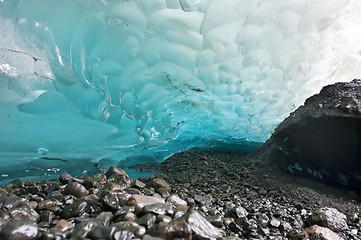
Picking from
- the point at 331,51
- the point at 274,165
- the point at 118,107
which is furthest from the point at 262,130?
the point at 118,107

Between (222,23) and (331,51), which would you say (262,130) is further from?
(222,23)

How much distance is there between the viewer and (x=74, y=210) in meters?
1.71

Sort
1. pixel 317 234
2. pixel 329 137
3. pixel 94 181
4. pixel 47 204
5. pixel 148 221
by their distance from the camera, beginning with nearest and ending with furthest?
pixel 148 221 → pixel 47 204 → pixel 317 234 → pixel 94 181 → pixel 329 137

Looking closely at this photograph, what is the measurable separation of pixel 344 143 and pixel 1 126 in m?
6.50

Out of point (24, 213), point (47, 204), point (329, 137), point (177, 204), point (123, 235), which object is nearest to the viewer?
point (123, 235)

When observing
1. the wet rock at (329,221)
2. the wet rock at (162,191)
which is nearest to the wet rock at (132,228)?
the wet rock at (162,191)

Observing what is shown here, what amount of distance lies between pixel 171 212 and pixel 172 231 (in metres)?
0.32

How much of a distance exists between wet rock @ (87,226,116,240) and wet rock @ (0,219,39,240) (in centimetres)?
36

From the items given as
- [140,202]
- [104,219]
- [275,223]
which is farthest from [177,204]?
[275,223]

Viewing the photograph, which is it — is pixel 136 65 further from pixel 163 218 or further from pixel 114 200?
pixel 163 218

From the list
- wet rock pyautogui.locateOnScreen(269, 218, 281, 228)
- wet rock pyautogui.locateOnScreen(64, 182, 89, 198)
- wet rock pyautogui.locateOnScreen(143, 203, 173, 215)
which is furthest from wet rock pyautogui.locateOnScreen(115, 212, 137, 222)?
wet rock pyautogui.locateOnScreen(269, 218, 281, 228)

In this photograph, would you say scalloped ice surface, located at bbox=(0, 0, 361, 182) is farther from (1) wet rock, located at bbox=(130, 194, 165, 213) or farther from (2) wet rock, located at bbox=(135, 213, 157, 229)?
(2) wet rock, located at bbox=(135, 213, 157, 229)

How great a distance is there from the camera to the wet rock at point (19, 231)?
1.19 metres

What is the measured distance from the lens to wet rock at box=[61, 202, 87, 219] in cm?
169
